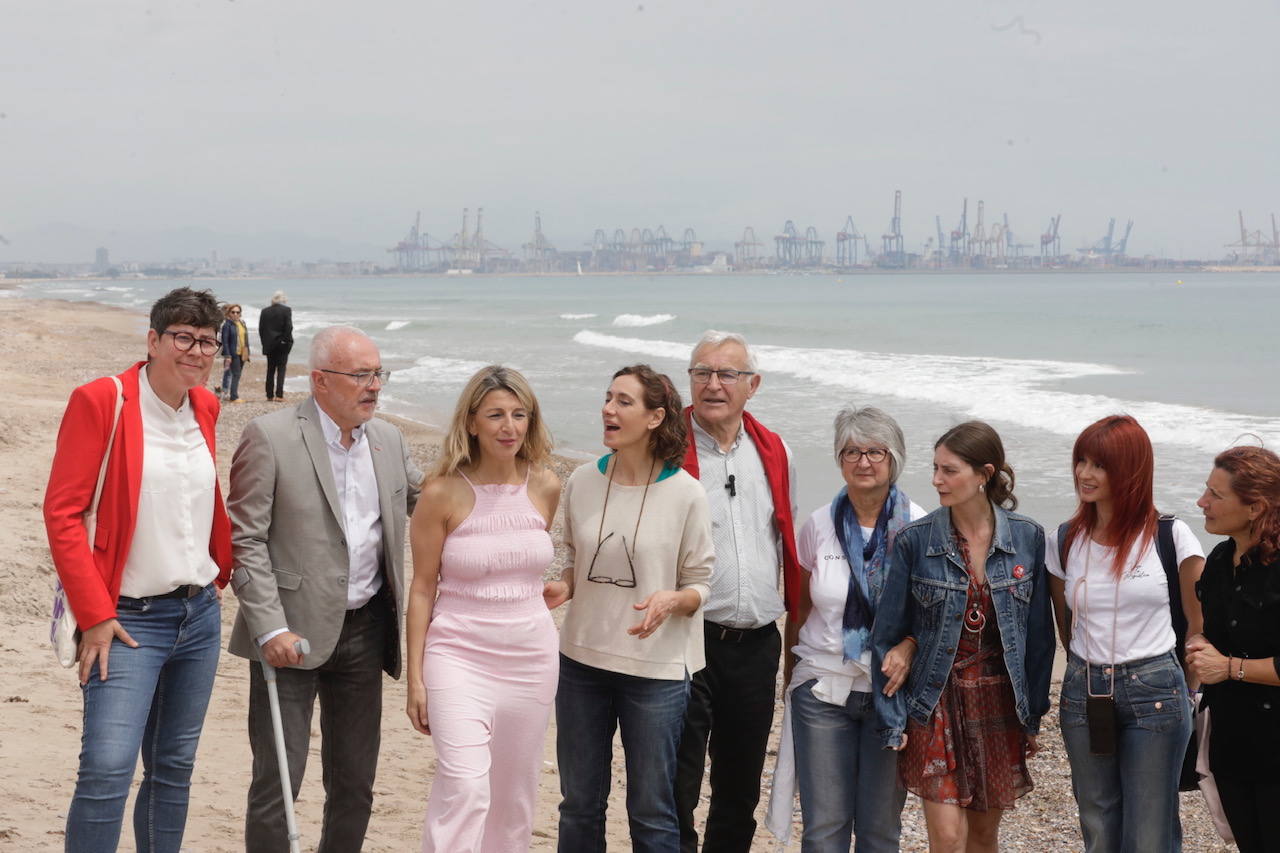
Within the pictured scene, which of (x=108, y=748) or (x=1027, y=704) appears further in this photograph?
(x=1027, y=704)

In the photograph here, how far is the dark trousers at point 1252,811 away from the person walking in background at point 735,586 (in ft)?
4.05

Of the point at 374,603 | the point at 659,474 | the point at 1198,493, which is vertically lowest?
the point at 1198,493

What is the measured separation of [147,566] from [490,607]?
864mm

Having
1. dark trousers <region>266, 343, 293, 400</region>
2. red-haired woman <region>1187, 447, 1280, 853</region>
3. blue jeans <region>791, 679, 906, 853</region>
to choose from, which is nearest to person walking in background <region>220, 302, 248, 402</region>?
dark trousers <region>266, 343, 293, 400</region>

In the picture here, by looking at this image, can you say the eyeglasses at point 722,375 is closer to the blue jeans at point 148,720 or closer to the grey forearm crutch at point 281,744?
the grey forearm crutch at point 281,744

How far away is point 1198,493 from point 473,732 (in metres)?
10.6

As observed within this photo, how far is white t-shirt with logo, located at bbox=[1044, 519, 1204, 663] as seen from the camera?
3.21 m

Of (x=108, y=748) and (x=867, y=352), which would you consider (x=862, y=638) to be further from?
(x=867, y=352)

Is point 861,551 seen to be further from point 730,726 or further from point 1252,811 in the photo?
point 1252,811

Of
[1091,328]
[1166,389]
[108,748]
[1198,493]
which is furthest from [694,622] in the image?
[1091,328]

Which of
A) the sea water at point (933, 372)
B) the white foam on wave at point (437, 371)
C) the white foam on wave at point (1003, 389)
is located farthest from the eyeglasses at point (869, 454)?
the white foam on wave at point (437, 371)

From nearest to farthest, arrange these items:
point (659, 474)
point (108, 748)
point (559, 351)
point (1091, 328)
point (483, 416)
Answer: point (108, 748), point (483, 416), point (659, 474), point (559, 351), point (1091, 328)

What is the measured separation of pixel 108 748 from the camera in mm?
2873

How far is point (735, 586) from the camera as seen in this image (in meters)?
3.50
